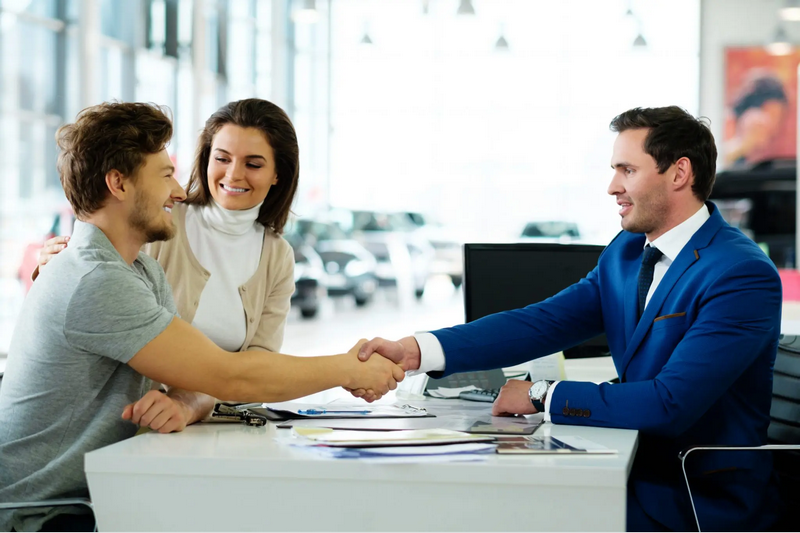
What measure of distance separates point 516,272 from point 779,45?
47.0ft

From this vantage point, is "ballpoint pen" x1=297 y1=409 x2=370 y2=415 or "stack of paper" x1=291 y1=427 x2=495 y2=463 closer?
"stack of paper" x1=291 y1=427 x2=495 y2=463

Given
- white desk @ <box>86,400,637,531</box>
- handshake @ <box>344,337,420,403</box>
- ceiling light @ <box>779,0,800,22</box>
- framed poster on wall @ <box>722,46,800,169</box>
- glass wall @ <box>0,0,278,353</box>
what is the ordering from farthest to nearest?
framed poster on wall @ <box>722,46,800,169</box>, ceiling light @ <box>779,0,800,22</box>, glass wall @ <box>0,0,278,353</box>, handshake @ <box>344,337,420,403</box>, white desk @ <box>86,400,637,531</box>

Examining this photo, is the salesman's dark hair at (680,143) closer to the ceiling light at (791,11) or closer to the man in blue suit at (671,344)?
the man in blue suit at (671,344)

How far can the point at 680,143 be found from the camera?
6.84ft

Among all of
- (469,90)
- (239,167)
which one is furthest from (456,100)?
(239,167)

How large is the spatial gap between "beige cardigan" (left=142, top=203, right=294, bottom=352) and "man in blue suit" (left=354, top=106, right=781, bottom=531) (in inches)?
21.1

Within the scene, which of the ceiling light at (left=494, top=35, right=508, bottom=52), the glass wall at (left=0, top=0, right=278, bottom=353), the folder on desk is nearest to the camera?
the folder on desk

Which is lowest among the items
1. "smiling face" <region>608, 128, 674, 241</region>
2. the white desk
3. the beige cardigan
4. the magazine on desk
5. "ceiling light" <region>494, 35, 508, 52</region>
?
the white desk

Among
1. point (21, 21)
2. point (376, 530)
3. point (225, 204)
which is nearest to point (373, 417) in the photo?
point (376, 530)

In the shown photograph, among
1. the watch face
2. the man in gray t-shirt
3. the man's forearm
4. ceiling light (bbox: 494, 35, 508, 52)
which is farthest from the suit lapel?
ceiling light (bbox: 494, 35, 508, 52)

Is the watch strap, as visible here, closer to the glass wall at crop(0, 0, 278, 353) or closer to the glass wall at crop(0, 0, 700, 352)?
the glass wall at crop(0, 0, 278, 353)

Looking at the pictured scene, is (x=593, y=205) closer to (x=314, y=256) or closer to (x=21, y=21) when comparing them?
(x=314, y=256)

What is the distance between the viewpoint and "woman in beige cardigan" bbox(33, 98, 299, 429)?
254 centimetres

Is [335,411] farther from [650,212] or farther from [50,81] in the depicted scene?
[50,81]
